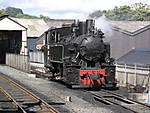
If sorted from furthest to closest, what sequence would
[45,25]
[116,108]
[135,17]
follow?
1. [135,17]
2. [45,25]
3. [116,108]

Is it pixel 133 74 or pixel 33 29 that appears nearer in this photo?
pixel 133 74

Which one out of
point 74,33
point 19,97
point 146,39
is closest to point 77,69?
point 74,33

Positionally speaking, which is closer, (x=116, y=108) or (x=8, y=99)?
(x=116, y=108)

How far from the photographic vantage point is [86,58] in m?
15.0

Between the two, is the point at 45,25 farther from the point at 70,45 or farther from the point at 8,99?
the point at 8,99

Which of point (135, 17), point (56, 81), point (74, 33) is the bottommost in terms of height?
point (56, 81)

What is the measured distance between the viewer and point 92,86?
14703 mm

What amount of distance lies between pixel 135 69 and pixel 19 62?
16.5 metres

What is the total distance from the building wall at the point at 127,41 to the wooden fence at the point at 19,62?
957 centimetres

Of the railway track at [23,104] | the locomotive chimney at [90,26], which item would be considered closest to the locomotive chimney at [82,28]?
the locomotive chimney at [90,26]

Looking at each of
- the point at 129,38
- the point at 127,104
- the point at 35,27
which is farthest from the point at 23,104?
the point at 35,27

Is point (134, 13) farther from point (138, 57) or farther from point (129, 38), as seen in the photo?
point (138, 57)

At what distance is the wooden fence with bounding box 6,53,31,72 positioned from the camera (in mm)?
26969

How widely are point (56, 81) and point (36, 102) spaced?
7.56m
